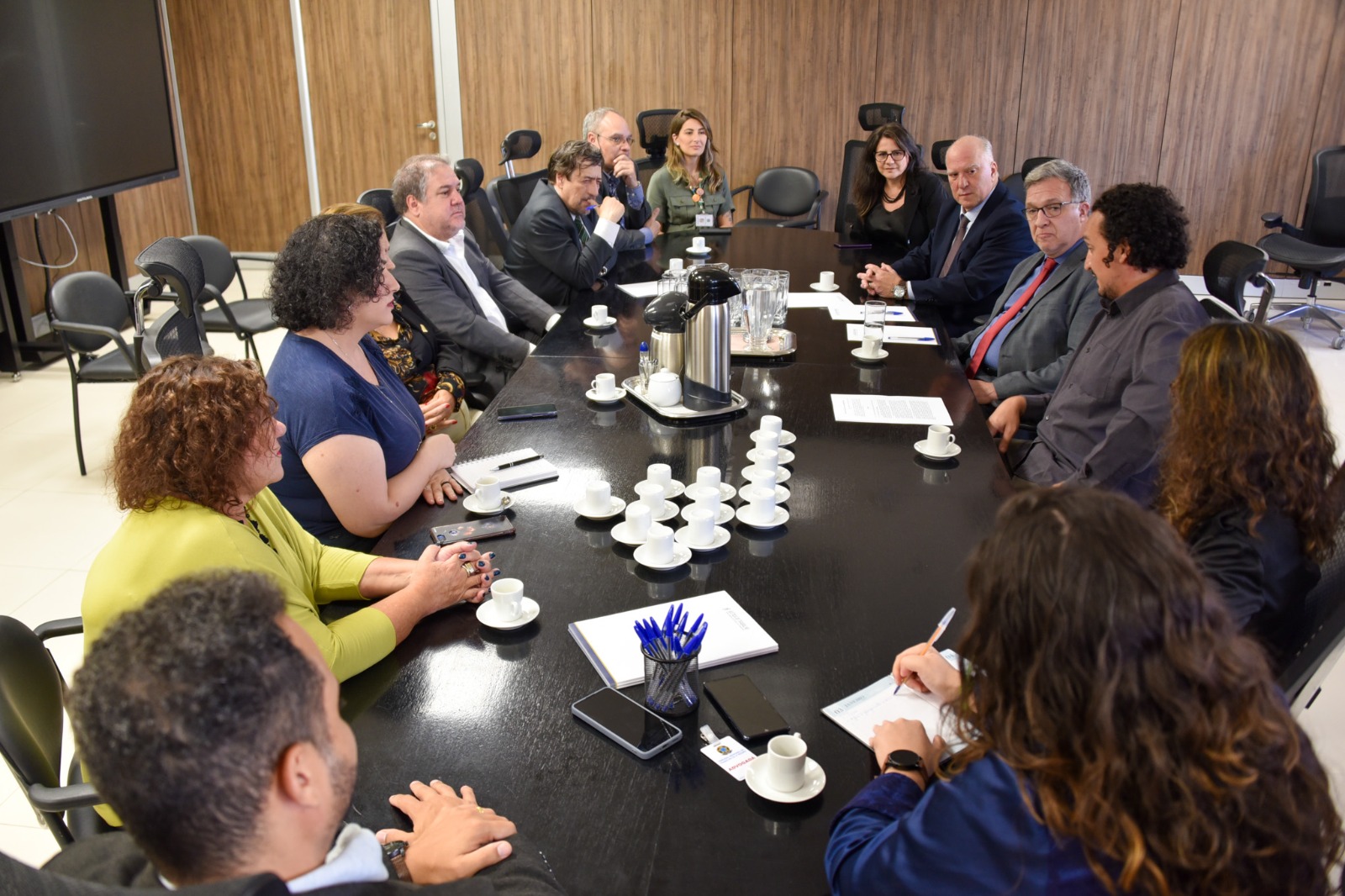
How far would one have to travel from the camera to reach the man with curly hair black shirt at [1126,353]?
8.02 feet

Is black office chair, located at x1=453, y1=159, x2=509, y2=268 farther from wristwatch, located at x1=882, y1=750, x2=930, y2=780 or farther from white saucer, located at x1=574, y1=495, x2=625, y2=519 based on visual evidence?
wristwatch, located at x1=882, y1=750, x2=930, y2=780

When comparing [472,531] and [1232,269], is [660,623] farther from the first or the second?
[1232,269]

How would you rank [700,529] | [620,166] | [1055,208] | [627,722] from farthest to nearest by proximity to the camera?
[620,166] < [1055,208] < [700,529] < [627,722]

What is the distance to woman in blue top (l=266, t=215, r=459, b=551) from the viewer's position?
6.98 ft

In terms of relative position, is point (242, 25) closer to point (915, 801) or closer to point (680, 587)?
point (680, 587)

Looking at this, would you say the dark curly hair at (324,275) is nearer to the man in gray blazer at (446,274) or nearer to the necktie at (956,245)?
the man in gray blazer at (446,274)

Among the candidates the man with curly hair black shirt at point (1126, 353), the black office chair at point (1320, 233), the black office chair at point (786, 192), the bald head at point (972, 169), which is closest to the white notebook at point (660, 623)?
the man with curly hair black shirt at point (1126, 353)

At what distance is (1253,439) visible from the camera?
1631 mm

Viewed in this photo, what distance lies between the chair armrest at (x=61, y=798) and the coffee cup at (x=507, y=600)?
63 cm

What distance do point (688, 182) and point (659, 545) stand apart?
4167 millimetres

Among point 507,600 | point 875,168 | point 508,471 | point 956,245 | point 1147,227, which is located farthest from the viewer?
point 875,168

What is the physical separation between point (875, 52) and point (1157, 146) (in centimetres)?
207

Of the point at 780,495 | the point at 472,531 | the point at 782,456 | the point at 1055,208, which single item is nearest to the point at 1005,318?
the point at 1055,208

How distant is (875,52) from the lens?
714 centimetres
